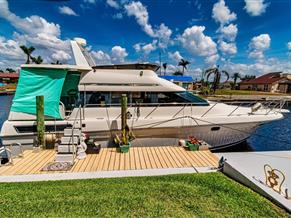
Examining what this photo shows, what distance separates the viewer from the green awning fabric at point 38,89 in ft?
24.8

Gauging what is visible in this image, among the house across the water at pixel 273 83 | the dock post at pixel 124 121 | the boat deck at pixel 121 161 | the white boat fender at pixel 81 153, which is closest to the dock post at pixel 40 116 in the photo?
the boat deck at pixel 121 161

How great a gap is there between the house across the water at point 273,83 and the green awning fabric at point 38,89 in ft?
212

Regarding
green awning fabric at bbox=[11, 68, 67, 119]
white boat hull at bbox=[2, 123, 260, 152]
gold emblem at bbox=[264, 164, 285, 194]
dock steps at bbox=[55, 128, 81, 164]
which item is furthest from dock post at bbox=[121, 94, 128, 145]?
gold emblem at bbox=[264, 164, 285, 194]

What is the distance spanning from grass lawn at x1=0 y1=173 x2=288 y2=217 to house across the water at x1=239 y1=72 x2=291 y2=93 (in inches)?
2552

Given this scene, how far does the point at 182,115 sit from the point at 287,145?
7350 millimetres

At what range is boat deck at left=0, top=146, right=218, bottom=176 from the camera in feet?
18.7

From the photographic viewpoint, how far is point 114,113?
27.2 ft

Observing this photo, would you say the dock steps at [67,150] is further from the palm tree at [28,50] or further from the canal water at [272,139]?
the palm tree at [28,50]

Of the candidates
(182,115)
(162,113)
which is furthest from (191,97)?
(162,113)

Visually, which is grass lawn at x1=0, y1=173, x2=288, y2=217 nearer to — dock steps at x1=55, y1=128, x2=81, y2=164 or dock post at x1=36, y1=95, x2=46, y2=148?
dock steps at x1=55, y1=128, x2=81, y2=164

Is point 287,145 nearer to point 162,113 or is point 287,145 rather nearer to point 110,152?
point 162,113

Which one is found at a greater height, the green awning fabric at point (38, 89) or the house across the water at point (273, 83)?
the house across the water at point (273, 83)

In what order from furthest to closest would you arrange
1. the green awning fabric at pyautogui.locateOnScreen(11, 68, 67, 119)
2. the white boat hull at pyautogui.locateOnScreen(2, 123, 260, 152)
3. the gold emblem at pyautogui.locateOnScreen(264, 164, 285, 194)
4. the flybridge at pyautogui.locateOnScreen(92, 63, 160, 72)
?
the flybridge at pyautogui.locateOnScreen(92, 63, 160, 72) < the white boat hull at pyautogui.locateOnScreen(2, 123, 260, 152) < the green awning fabric at pyautogui.locateOnScreen(11, 68, 67, 119) < the gold emblem at pyautogui.locateOnScreen(264, 164, 285, 194)

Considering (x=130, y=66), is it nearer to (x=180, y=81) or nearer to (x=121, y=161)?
(x=121, y=161)
